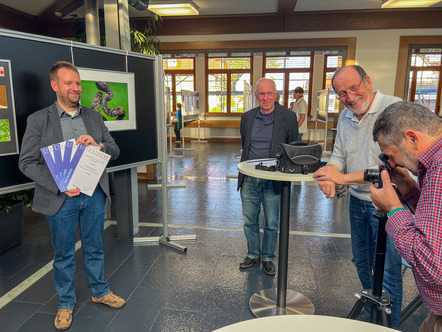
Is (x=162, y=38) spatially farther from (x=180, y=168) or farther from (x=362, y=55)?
(x=362, y=55)

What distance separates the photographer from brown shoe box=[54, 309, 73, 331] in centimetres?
196

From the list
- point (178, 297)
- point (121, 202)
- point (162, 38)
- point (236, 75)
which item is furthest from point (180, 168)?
point (236, 75)

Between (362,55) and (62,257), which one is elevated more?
(362,55)

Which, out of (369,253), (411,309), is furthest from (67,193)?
(411,309)

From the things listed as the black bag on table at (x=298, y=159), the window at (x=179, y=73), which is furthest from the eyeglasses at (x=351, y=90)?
the window at (x=179, y=73)

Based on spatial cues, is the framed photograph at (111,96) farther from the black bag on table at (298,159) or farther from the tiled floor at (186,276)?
the black bag on table at (298,159)

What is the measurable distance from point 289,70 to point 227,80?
2.20 meters

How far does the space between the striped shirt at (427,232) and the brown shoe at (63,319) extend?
1.95 m

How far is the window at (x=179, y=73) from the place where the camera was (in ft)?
38.1

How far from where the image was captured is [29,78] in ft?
7.14

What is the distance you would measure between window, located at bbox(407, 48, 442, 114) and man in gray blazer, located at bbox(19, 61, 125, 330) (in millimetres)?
10745

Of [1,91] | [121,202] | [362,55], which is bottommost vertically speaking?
[121,202]

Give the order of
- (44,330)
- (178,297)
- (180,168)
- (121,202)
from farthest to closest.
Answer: (180,168) → (121,202) → (178,297) → (44,330)

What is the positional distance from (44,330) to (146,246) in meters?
1.28
